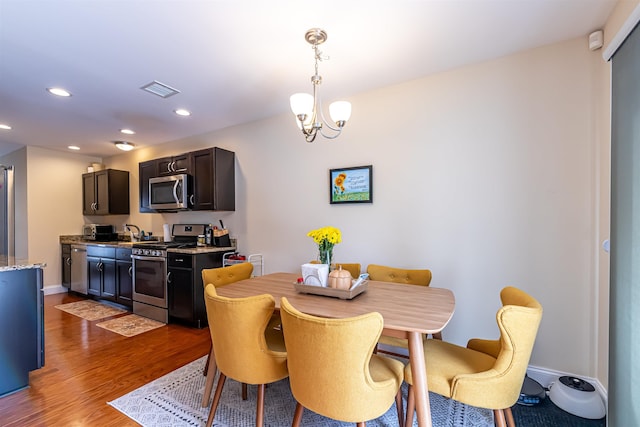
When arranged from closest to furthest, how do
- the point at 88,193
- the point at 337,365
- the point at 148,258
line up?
the point at 337,365, the point at 148,258, the point at 88,193

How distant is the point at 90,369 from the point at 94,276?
2.52 metres

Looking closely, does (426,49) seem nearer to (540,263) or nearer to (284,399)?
(540,263)

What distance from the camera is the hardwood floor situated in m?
1.84

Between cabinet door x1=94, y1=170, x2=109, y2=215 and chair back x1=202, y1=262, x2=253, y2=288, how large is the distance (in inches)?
146

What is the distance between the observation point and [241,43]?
2.02 metres

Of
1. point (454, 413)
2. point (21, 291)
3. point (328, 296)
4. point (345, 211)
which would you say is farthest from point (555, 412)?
point (21, 291)

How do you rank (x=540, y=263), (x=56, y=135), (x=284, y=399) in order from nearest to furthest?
(x=284, y=399)
(x=540, y=263)
(x=56, y=135)

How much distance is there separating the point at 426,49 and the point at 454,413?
2472 mm

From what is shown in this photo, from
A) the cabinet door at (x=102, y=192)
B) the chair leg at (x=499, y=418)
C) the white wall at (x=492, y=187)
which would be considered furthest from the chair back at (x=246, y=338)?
the cabinet door at (x=102, y=192)

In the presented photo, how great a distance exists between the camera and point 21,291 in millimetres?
2141

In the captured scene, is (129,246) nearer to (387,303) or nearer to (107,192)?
(107,192)

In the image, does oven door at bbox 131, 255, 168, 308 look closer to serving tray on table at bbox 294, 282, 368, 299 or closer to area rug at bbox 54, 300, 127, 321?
area rug at bbox 54, 300, 127, 321

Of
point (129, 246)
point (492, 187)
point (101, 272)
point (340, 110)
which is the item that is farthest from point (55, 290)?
point (492, 187)

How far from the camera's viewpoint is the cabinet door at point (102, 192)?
4797 millimetres
